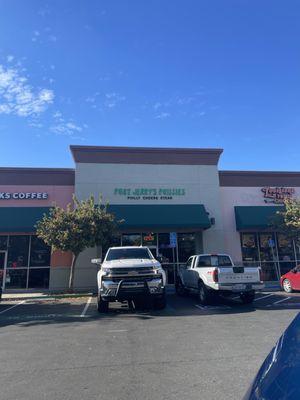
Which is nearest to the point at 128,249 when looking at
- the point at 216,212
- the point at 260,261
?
the point at 216,212

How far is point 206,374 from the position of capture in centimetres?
513

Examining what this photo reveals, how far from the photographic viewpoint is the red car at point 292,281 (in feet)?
52.9

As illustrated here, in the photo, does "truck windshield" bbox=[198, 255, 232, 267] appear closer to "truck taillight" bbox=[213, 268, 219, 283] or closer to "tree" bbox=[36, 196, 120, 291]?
"truck taillight" bbox=[213, 268, 219, 283]

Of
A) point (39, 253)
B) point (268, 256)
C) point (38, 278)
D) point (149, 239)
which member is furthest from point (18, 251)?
point (268, 256)

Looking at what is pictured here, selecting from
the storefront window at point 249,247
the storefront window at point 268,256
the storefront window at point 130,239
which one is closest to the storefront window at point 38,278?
the storefront window at point 130,239

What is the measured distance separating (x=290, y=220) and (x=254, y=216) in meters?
2.68

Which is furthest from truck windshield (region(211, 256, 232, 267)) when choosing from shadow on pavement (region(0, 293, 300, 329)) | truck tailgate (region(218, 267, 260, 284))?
truck tailgate (region(218, 267, 260, 284))

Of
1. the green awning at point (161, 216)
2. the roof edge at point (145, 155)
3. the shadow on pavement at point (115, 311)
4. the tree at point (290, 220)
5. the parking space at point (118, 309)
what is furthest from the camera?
the roof edge at point (145, 155)

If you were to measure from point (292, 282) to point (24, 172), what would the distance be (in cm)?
1611

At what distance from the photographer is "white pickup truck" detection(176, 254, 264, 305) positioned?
12484mm

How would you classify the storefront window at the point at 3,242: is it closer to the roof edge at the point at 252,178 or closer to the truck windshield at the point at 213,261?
the truck windshield at the point at 213,261

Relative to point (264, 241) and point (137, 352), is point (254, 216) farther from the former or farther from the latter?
point (137, 352)

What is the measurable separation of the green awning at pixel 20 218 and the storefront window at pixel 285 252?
14.7 m

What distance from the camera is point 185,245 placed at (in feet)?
72.8
